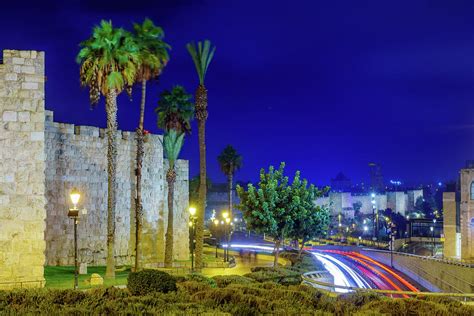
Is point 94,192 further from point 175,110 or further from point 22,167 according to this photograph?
point 22,167

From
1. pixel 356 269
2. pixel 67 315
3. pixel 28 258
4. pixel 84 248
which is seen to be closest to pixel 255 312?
pixel 67 315

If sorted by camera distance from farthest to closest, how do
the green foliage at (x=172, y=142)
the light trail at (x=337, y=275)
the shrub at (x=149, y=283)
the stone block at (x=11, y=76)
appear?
1. the light trail at (x=337, y=275)
2. the green foliage at (x=172, y=142)
3. the stone block at (x=11, y=76)
4. the shrub at (x=149, y=283)

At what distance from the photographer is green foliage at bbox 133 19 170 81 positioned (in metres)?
29.6

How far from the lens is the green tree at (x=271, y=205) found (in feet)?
111

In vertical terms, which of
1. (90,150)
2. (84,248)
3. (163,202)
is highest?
(90,150)

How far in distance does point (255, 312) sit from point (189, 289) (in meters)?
3.70

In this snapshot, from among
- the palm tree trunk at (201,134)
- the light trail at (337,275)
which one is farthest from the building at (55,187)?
the light trail at (337,275)

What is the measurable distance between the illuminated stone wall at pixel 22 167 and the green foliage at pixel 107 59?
577 centimetres

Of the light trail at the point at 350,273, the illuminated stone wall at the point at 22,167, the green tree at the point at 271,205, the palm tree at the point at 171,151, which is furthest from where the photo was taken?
the light trail at the point at 350,273

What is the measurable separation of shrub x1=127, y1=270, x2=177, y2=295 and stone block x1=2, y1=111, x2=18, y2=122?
7.90 meters

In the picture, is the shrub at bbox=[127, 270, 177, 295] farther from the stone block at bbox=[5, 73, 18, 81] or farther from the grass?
the stone block at bbox=[5, 73, 18, 81]

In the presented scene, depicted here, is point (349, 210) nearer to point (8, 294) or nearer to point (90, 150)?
point (90, 150)

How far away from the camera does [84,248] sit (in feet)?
104

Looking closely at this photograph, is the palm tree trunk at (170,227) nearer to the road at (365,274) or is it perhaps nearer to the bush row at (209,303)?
the road at (365,274)
